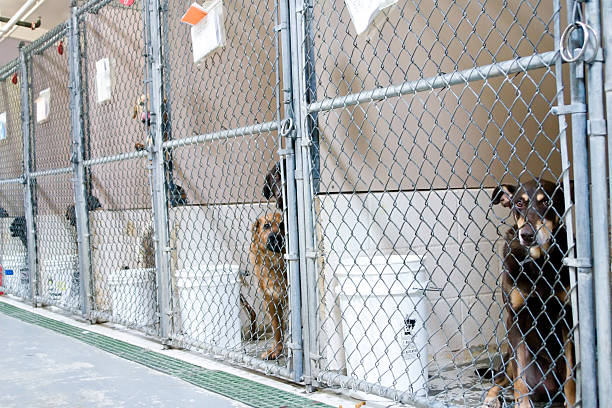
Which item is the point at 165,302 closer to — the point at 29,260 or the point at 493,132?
the point at 493,132

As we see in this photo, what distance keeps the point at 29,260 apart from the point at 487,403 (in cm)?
468

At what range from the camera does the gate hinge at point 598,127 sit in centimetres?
155

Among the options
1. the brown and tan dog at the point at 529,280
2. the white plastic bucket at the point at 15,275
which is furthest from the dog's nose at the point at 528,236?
the white plastic bucket at the point at 15,275

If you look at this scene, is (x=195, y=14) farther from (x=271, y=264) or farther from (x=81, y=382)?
(x=81, y=382)

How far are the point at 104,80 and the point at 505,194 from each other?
3.19m

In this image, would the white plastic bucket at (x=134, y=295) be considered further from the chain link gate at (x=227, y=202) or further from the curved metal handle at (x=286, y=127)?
the curved metal handle at (x=286, y=127)

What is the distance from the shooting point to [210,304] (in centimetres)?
333

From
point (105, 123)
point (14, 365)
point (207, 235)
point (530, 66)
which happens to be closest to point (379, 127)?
point (530, 66)

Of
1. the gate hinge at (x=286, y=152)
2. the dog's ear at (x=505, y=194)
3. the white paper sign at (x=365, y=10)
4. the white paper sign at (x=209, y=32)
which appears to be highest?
the white paper sign at (x=209, y=32)

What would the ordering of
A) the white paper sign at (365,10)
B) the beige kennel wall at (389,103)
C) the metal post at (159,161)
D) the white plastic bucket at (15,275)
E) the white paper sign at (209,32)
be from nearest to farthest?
the white paper sign at (365,10)
the beige kennel wall at (389,103)
the white paper sign at (209,32)
the metal post at (159,161)
the white plastic bucket at (15,275)

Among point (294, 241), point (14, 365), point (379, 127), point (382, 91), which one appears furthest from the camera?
point (14, 365)

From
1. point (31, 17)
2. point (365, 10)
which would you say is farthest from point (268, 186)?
point (31, 17)

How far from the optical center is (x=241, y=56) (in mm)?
4113

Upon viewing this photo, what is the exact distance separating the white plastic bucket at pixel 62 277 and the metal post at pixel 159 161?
6.23ft
